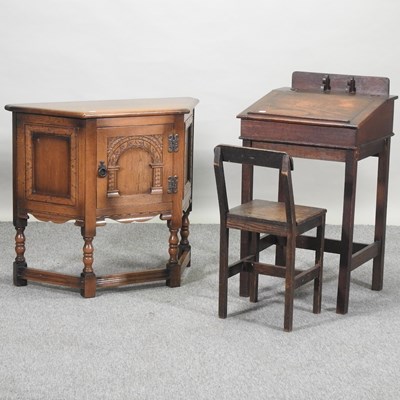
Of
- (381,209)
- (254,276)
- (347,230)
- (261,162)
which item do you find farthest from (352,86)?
(254,276)

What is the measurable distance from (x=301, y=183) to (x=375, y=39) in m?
1.14

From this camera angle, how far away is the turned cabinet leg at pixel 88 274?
573 centimetres

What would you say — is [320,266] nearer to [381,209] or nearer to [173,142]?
[381,209]

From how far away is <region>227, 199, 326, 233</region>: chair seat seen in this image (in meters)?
5.27

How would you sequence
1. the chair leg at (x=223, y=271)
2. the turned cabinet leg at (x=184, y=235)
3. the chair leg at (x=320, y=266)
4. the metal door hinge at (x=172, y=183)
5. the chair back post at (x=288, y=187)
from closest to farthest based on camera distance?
the chair back post at (x=288, y=187)
the chair leg at (x=223, y=271)
the chair leg at (x=320, y=266)
the metal door hinge at (x=172, y=183)
the turned cabinet leg at (x=184, y=235)

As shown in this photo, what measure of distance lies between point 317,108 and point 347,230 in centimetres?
66

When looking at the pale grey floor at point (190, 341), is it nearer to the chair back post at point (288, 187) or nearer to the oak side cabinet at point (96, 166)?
the oak side cabinet at point (96, 166)

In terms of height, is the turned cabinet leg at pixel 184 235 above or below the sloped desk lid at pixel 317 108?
A: below

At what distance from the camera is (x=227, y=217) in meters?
5.38

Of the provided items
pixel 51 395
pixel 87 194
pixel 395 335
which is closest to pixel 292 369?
pixel 395 335

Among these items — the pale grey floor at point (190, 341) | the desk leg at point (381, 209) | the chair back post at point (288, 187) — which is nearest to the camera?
the pale grey floor at point (190, 341)

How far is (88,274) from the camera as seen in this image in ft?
18.9

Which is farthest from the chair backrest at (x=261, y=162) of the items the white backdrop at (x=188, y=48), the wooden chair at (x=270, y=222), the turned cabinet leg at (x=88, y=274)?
the white backdrop at (x=188, y=48)

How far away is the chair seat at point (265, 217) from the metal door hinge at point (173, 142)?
521 millimetres
